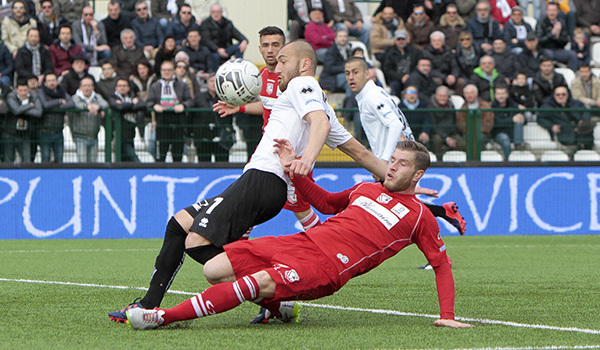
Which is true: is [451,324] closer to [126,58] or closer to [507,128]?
[507,128]

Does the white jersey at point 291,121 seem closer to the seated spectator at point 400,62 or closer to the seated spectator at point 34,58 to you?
A: the seated spectator at point 34,58

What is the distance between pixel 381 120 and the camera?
29.2 ft

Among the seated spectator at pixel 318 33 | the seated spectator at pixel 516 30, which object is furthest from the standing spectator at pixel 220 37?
the seated spectator at pixel 516 30

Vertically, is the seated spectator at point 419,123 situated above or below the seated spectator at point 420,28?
below

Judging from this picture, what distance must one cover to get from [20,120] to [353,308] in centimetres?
900

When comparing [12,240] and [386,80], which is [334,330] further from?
[386,80]

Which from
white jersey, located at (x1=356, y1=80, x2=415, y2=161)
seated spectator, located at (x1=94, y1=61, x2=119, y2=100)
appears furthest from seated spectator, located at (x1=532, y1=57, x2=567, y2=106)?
white jersey, located at (x1=356, y1=80, x2=415, y2=161)

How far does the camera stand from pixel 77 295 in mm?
7125

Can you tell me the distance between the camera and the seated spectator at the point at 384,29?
17.8 meters

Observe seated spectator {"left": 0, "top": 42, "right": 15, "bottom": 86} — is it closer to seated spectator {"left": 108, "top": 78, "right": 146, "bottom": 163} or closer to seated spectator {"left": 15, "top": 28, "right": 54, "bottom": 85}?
seated spectator {"left": 15, "top": 28, "right": 54, "bottom": 85}

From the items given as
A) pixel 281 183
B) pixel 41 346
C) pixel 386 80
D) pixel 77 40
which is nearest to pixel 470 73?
pixel 386 80

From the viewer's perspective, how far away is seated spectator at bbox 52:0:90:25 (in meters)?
17.0

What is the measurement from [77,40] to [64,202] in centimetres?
345

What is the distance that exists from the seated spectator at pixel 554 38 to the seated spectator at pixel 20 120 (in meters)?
9.93
